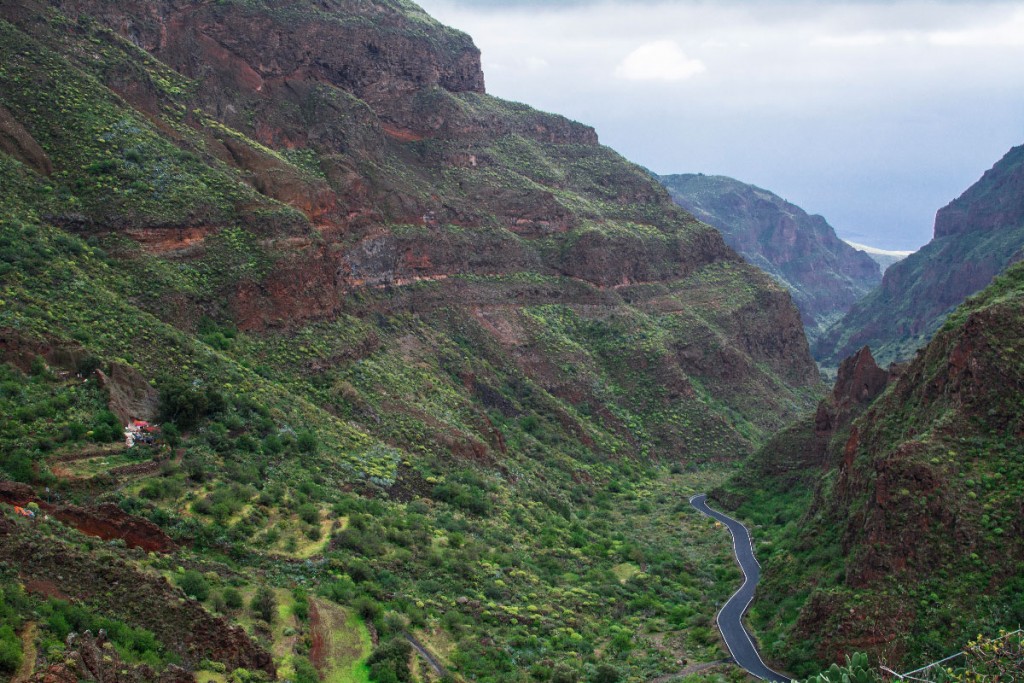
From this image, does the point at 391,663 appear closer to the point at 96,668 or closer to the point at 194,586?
the point at 194,586

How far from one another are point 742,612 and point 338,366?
28946mm

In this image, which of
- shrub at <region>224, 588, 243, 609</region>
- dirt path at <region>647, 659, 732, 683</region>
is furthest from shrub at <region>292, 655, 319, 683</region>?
dirt path at <region>647, 659, 732, 683</region>

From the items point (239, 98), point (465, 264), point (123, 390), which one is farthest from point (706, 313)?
point (123, 390)

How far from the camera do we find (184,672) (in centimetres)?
2367

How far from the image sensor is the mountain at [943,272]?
429 feet

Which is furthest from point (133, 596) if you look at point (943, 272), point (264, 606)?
point (943, 272)

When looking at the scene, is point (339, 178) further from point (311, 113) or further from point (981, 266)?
point (981, 266)

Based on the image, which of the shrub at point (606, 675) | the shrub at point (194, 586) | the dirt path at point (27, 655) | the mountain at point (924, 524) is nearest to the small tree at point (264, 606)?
the shrub at point (194, 586)

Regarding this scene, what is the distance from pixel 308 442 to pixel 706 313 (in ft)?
193

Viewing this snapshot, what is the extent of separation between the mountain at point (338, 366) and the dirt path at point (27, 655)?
11cm

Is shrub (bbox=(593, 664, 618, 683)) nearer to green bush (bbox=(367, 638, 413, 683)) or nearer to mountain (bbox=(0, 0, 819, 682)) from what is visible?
mountain (bbox=(0, 0, 819, 682))

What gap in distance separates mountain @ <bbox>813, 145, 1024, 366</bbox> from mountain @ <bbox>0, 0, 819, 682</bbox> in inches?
1735

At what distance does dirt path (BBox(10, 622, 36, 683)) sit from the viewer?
774 inches

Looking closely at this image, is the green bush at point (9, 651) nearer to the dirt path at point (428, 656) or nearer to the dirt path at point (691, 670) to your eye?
the dirt path at point (428, 656)
